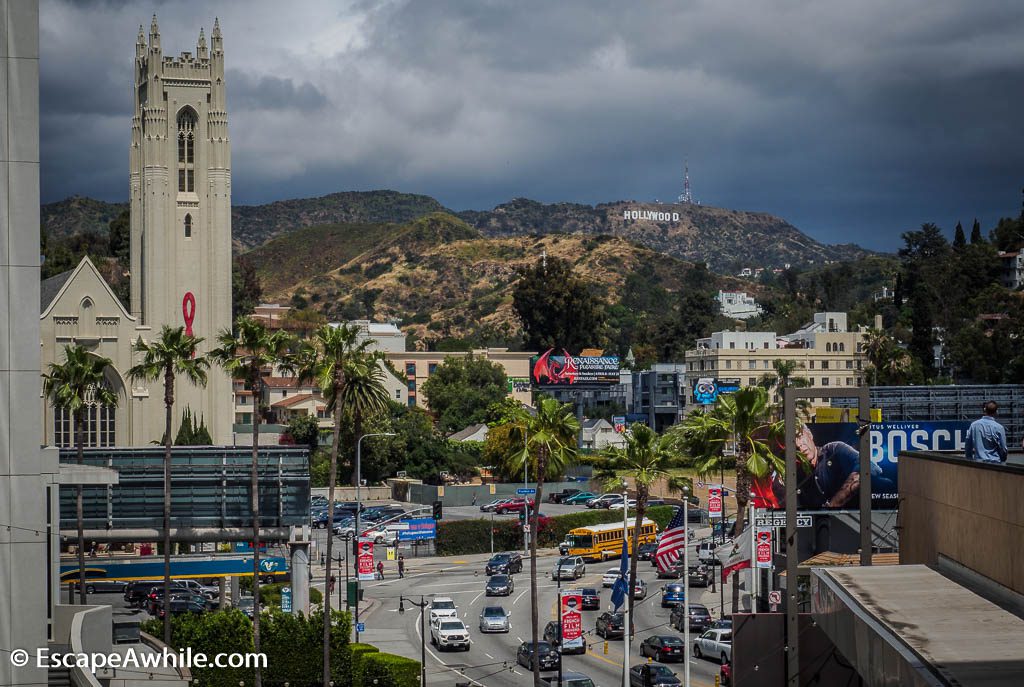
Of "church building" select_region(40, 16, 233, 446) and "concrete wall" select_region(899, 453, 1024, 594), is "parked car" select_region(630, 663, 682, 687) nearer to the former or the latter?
"concrete wall" select_region(899, 453, 1024, 594)

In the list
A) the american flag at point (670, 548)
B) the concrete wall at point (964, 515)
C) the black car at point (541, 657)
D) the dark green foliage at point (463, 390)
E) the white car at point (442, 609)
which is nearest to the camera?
the concrete wall at point (964, 515)

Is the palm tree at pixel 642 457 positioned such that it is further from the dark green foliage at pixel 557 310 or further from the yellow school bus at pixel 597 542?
the dark green foliage at pixel 557 310

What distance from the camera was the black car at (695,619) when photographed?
2486 inches

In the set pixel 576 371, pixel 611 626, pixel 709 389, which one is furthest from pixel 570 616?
pixel 576 371

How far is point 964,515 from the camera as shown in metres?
25.2

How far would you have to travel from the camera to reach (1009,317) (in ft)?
438

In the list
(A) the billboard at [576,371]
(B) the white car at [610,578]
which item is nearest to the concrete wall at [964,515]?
(B) the white car at [610,578]

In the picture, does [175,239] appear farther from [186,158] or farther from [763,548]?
[763,548]

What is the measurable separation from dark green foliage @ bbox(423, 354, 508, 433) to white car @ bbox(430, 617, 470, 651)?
3392 inches

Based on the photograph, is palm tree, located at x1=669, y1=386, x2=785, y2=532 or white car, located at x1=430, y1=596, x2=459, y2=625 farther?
white car, located at x1=430, y1=596, x2=459, y2=625

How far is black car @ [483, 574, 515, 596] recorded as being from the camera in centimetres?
7650

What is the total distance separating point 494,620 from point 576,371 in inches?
3751

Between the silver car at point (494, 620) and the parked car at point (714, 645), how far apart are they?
415 inches

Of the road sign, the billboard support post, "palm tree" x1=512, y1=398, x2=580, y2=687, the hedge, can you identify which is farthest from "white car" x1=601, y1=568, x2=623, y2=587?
the billboard support post
